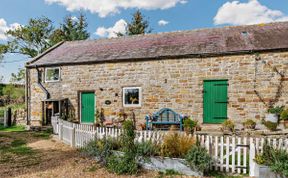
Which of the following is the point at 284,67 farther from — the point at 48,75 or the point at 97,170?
the point at 48,75

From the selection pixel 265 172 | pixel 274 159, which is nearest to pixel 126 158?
pixel 265 172

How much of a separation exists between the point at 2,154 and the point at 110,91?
23.9ft

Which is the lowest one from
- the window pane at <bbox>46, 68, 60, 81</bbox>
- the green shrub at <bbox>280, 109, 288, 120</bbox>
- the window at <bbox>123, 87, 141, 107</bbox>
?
the green shrub at <bbox>280, 109, 288, 120</bbox>

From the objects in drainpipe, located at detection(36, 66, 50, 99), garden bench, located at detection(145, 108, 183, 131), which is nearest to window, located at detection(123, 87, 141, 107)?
garden bench, located at detection(145, 108, 183, 131)

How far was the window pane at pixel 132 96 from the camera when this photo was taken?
47.5 ft

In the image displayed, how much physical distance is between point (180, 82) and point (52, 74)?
30.4 feet

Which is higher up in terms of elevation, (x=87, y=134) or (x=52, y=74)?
(x=52, y=74)

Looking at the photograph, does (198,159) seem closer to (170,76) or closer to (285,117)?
(285,117)

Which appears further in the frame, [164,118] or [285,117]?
[164,118]

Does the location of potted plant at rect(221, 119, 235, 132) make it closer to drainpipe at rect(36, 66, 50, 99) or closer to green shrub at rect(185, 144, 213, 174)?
green shrub at rect(185, 144, 213, 174)

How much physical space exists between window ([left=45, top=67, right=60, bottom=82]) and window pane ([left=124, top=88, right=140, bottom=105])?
5503 millimetres

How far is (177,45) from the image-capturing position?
14.8 m

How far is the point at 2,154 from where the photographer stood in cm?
882

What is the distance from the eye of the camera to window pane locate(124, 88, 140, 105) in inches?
570
